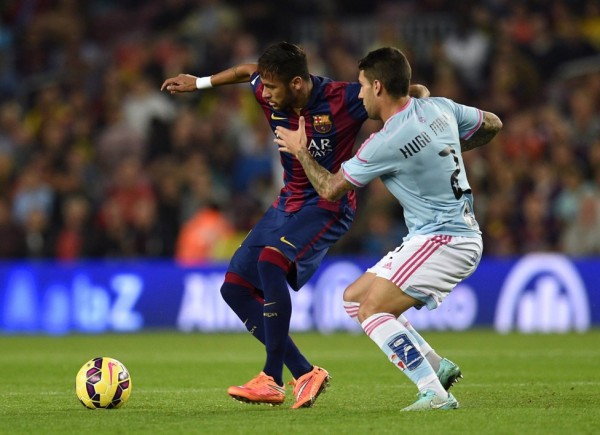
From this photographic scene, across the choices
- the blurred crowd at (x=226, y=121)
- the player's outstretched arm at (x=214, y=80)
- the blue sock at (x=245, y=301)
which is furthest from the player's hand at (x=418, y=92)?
the blurred crowd at (x=226, y=121)

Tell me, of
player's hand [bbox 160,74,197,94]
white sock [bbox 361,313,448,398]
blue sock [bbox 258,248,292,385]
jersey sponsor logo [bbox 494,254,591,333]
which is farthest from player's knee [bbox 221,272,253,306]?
jersey sponsor logo [bbox 494,254,591,333]

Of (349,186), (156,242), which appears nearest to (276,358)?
(349,186)

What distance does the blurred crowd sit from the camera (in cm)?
1617

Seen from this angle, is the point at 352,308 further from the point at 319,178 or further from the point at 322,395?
the point at 322,395

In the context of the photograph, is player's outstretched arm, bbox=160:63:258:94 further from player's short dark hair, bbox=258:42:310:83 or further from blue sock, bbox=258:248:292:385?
blue sock, bbox=258:248:292:385

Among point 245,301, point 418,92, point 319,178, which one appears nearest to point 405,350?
point 319,178

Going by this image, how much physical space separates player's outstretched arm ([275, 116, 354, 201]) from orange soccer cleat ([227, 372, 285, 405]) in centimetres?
119

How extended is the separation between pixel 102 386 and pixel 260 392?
94cm

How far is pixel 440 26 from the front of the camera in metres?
19.5

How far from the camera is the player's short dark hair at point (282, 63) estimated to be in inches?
300

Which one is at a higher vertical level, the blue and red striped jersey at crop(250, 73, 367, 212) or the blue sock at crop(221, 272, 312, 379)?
the blue and red striped jersey at crop(250, 73, 367, 212)

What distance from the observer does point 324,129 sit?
786 cm

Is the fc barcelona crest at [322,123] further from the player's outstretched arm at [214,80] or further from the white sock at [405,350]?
the white sock at [405,350]

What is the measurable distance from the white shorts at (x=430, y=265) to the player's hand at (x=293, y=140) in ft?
2.69
